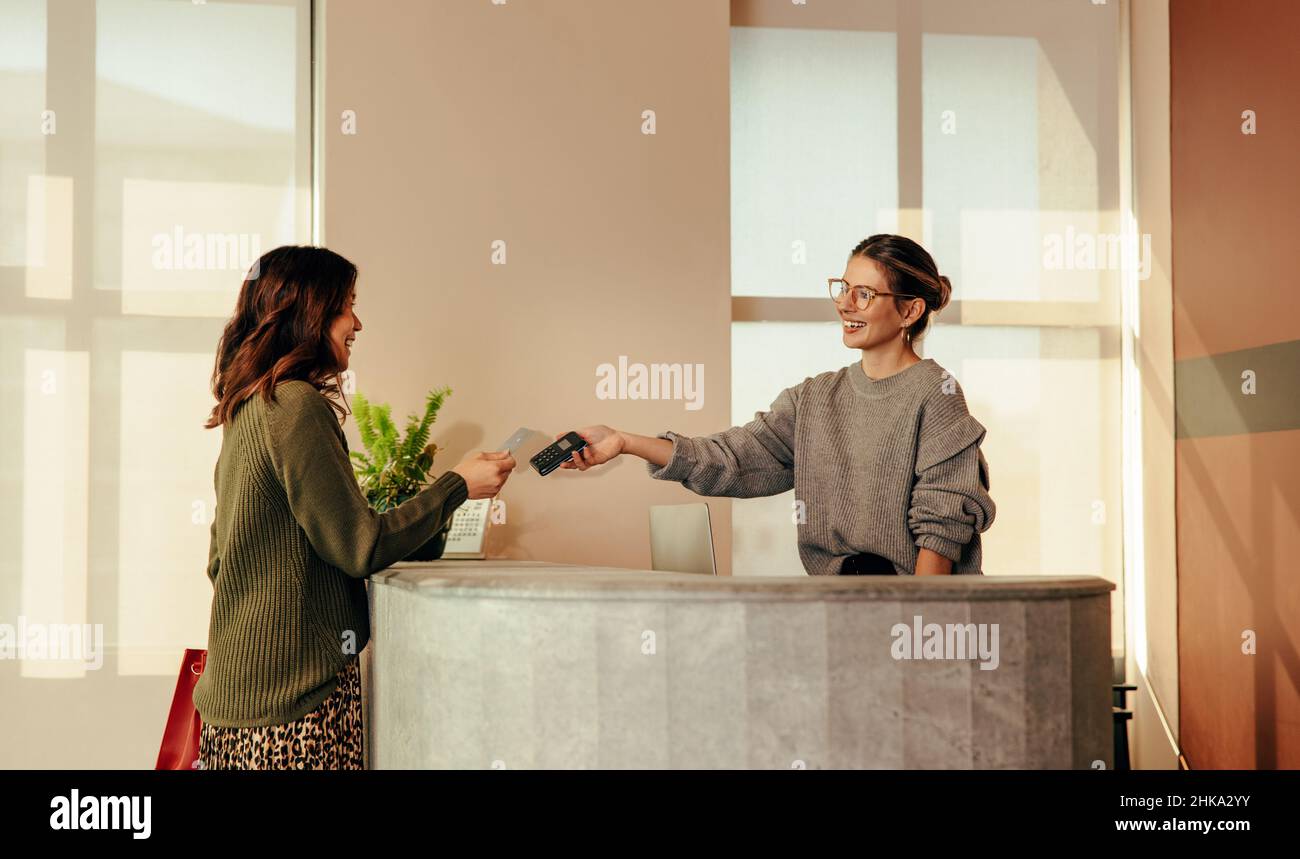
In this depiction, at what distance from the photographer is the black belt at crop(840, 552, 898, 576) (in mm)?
2374

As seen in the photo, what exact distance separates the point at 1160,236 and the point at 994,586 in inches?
133

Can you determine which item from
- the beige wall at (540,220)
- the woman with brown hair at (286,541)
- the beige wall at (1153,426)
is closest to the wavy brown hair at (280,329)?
the woman with brown hair at (286,541)

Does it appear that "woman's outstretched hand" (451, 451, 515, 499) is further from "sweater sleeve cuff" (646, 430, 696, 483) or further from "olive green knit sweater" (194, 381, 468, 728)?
"sweater sleeve cuff" (646, 430, 696, 483)

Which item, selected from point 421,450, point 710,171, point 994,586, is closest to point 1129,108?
point 710,171

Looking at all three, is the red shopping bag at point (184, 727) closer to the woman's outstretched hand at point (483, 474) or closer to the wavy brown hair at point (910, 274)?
the woman's outstretched hand at point (483, 474)

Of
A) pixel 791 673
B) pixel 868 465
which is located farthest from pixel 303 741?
pixel 868 465

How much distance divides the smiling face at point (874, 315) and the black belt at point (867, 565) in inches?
17.9

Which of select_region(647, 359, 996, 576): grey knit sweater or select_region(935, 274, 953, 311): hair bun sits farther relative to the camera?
select_region(935, 274, 953, 311): hair bun

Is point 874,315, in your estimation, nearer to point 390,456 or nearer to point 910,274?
point 910,274

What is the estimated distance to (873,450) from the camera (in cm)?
244

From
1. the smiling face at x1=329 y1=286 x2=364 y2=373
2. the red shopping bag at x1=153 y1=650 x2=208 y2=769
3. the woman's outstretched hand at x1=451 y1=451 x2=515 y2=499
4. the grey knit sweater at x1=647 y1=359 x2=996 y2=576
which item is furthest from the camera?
the red shopping bag at x1=153 y1=650 x2=208 y2=769

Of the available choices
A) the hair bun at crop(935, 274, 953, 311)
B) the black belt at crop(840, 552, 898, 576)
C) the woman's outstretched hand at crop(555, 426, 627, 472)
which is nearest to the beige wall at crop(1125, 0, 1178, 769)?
the hair bun at crop(935, 274, 953, 311)

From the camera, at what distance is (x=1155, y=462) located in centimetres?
448

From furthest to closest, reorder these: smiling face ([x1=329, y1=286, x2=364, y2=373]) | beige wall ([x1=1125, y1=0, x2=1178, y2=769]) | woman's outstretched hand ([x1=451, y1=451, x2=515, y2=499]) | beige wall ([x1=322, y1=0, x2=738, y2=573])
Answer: beige wall ([x1=1125, y1=0, x2=1178, y2=769]) → beige wall ([x1=322, y1=0, x2=738, y2=573]) → woman's outstretched hand ([x1=451, y1=451, x2=515, y2=499]) → smiling face ([x1=329, y1=286, x2=364, y2=373])
